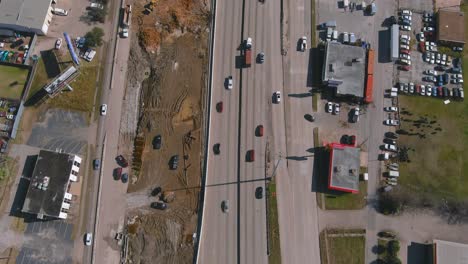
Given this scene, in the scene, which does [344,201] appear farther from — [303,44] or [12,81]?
[12,81]

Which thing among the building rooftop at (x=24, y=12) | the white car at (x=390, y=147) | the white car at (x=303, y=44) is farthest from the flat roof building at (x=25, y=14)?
the white car at (x=390, y=147)

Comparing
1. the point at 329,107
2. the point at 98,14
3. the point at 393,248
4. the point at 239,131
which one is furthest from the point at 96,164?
the point at 393,248

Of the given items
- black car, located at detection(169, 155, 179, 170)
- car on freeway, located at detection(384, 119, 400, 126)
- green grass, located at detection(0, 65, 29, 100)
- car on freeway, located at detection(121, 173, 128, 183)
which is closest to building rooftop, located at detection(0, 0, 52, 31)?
green grass, located at detection(0, 65, 29, 100)

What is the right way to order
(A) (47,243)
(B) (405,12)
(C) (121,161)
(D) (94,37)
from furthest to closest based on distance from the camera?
1. (B) (405,12)
2. (D) (94,37)
3. (C) (121,161)
4. (A) (47,243)

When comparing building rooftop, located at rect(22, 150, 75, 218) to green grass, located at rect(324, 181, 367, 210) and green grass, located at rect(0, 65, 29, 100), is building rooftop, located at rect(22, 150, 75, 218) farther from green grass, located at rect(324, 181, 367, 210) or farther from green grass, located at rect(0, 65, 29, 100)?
green grass, located at rect(324, 181, 367, 210)

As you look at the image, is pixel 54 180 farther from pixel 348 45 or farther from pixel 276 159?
pixel 348 45

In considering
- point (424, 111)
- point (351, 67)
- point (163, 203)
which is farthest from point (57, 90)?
point (424, 111)

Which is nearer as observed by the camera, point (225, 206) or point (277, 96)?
point (225, 206)
